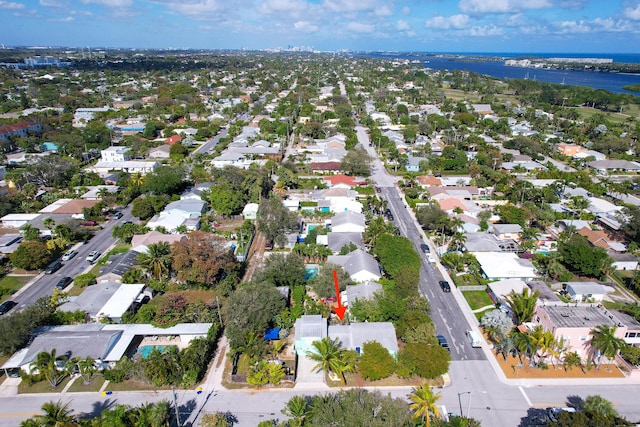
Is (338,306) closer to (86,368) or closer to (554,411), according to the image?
(554,411)

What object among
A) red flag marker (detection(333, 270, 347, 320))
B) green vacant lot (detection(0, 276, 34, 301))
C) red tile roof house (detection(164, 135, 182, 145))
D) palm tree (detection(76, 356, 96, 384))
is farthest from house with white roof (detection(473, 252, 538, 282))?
red tile roof house (detection(164, 135, 182, 145))

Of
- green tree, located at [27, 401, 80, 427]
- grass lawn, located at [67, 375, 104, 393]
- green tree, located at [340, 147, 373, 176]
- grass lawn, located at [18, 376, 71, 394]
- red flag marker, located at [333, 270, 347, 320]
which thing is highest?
green tree, located at [340, 147, 373, 176]

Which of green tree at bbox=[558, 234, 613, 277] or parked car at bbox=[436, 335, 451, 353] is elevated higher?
green tree at bbox=[558, 234, 613, 277]

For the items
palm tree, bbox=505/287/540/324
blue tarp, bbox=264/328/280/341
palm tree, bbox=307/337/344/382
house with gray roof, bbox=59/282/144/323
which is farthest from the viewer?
house with gray roof, bbox=59/282/144/323

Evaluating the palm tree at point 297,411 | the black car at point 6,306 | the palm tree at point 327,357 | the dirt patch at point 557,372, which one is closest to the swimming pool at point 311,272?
the palm tree at point 327,357

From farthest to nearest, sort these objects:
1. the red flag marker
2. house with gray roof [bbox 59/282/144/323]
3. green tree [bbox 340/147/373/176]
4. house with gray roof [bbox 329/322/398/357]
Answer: green tree [bbox 340/147/373/176], the red flag marker, house with gray roof [bbox 59/282/144/323], house with gray roof [bbox 329/322/398/357]

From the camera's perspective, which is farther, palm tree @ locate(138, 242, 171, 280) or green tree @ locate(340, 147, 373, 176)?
green tree @ locate(340, 147, 373, 176)

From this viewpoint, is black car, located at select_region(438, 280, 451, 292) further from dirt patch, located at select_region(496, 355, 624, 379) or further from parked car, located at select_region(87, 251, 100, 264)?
parked car, located at select_region(87, 251, 100, 264)
